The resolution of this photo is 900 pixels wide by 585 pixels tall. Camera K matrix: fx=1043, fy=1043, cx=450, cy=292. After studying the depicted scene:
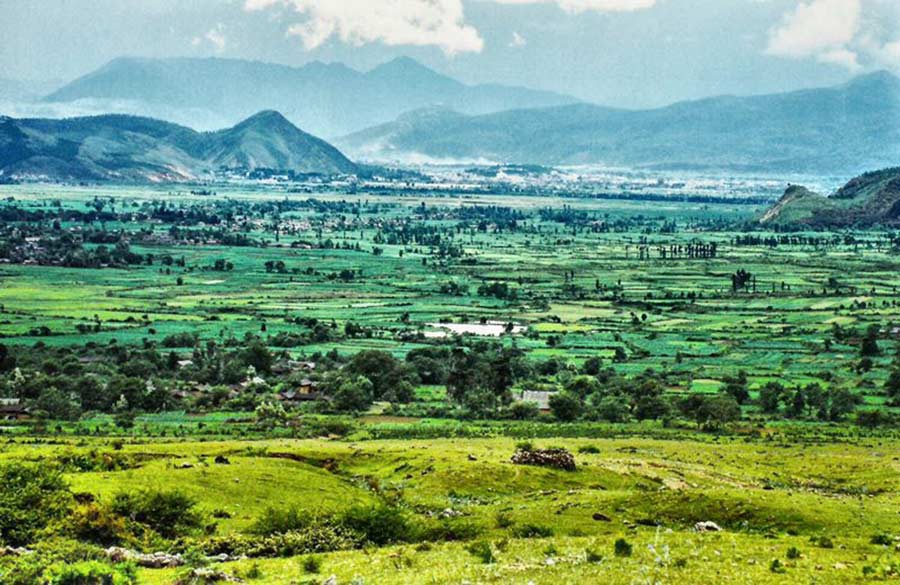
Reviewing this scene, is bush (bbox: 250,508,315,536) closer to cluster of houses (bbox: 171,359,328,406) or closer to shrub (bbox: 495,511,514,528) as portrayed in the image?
shrub (bbox: 495,511,514,528)

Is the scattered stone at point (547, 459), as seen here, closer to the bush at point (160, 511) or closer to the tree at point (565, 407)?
the bush at point (160, 511)

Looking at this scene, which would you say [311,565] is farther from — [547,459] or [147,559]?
[547,459]

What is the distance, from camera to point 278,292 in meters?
152

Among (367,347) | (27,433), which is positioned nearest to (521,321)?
(367,347)

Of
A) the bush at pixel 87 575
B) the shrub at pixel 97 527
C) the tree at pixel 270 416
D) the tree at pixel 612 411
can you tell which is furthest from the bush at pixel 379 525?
the tree at pixel 612 411

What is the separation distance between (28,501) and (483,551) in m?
14.6

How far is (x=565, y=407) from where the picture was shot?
2918 inches

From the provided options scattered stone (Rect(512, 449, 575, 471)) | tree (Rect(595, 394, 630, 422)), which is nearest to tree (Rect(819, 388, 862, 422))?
tree (Rect(595, 394, 630, 422))

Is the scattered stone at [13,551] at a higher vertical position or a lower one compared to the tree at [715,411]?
higher

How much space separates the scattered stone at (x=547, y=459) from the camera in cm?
4809

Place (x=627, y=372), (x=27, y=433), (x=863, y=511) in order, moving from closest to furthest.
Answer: (x=863, y=511), (x=27, y=433), (x=627, y=372)

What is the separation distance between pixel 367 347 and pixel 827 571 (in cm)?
8146

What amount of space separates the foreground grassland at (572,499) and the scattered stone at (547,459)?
2.63ft

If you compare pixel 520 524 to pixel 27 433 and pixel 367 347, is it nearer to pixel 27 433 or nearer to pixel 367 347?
pixel 27 433
